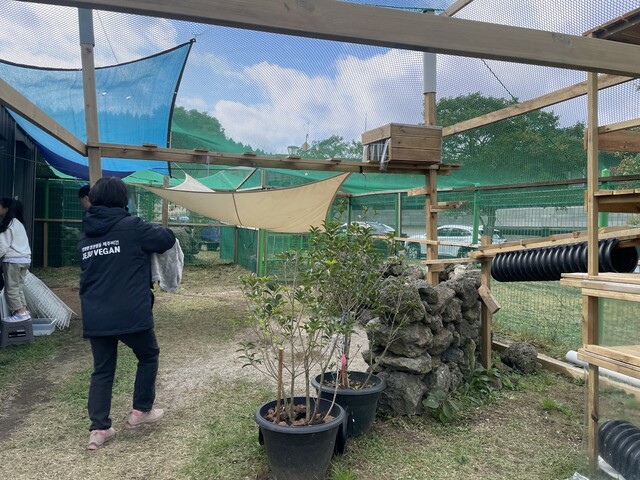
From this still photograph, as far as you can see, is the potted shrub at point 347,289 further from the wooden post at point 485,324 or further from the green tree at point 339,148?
Result: the green tree at point 339,148

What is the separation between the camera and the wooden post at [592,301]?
2.12 metres

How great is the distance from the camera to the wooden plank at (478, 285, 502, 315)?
11.0 feet

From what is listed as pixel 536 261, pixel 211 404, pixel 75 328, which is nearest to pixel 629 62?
pixel 536 261

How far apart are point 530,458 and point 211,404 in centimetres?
184

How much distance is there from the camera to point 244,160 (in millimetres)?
4781

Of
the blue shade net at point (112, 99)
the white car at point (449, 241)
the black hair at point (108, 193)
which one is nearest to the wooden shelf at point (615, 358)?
the black hair at point (108, 193)

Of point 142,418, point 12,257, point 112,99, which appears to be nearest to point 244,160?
point 12,257

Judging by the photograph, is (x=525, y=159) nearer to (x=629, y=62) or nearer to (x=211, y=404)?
(x=629, y=62)

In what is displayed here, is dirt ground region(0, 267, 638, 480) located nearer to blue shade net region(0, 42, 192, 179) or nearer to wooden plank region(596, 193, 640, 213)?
wooden plank region(596, 193, 640, 213)

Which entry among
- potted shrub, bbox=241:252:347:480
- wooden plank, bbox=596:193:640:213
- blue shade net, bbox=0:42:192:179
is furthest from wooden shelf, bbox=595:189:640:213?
blue shade net, bbox=0:42:192:179

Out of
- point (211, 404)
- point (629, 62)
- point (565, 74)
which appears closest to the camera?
point (629, 62)

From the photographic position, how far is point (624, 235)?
2.64 metres

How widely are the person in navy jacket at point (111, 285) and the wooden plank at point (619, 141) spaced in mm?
2268

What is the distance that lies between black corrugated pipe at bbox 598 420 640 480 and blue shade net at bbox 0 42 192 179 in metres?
5.63
